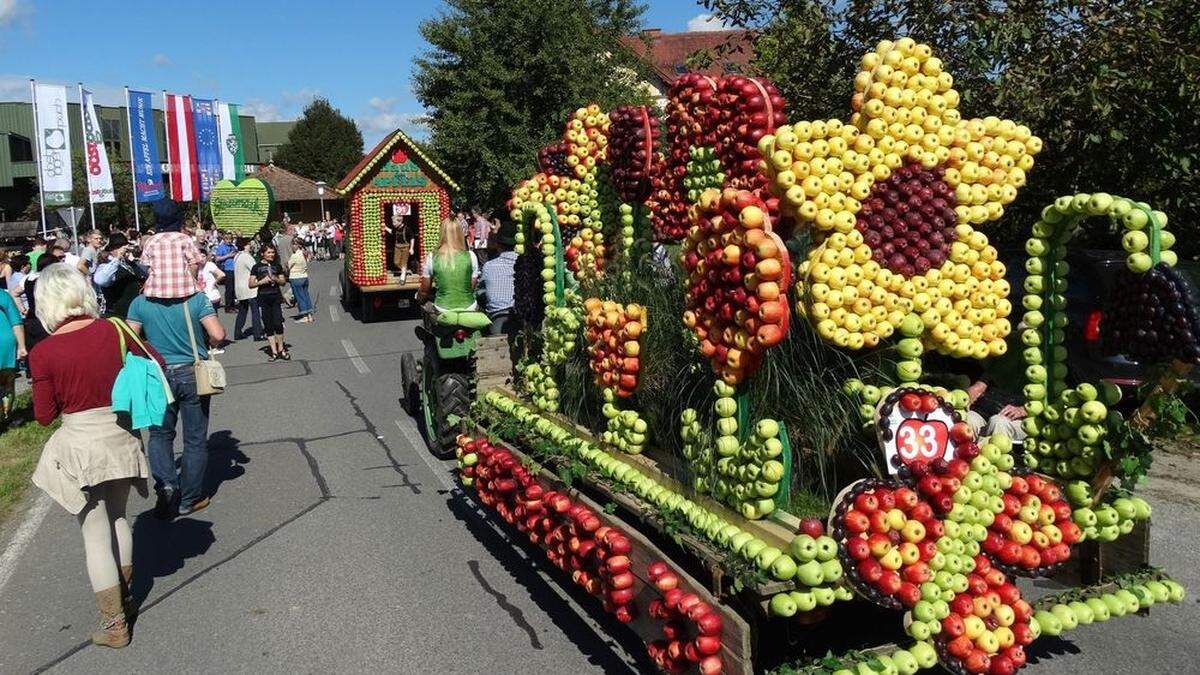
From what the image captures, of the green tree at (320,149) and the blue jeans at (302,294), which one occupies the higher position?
the green tree at (320,149)

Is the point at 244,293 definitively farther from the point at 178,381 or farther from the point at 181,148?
the point at 181,148

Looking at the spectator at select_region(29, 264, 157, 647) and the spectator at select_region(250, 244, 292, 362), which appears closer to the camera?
the spectator at select_region(29, 264, 157, 647)

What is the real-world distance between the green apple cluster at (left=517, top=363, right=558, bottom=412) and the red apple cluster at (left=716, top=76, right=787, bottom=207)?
63.3 inches

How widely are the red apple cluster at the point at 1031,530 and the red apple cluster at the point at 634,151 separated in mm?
2425

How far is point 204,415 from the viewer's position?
617 centimetres

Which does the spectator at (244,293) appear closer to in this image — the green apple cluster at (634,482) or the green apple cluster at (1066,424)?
the green apple cluster at (634,482)

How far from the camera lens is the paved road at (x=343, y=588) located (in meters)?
4.16

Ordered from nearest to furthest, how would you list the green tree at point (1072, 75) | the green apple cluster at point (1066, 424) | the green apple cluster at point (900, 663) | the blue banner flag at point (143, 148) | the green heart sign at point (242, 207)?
the green apple cluster at point (900, 663) < the green apple cluster at point (1066, 424) < the green tree at point (1072, 75) < the green heart sign at point (242, 207) < the blue banner flag at point (143, 148)

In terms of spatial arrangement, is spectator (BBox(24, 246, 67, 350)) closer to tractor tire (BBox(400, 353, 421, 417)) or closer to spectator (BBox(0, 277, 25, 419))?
spectator (BBox(0, 277, 25, 419))

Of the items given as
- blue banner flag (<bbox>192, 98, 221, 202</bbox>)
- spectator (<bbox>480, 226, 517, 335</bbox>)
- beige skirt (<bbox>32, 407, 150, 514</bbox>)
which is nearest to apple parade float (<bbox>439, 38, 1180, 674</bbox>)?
beige skirt (<bbox>32, 407, 150, 514</bbox>)

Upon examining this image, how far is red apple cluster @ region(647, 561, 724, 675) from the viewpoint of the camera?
301 cm

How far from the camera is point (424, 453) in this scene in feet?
25.4

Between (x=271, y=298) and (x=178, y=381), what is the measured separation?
669 cm

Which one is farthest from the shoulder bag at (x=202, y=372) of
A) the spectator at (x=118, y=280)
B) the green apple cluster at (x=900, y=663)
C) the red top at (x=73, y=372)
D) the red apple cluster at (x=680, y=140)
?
the green apple cluster at (x=900, y=663)
